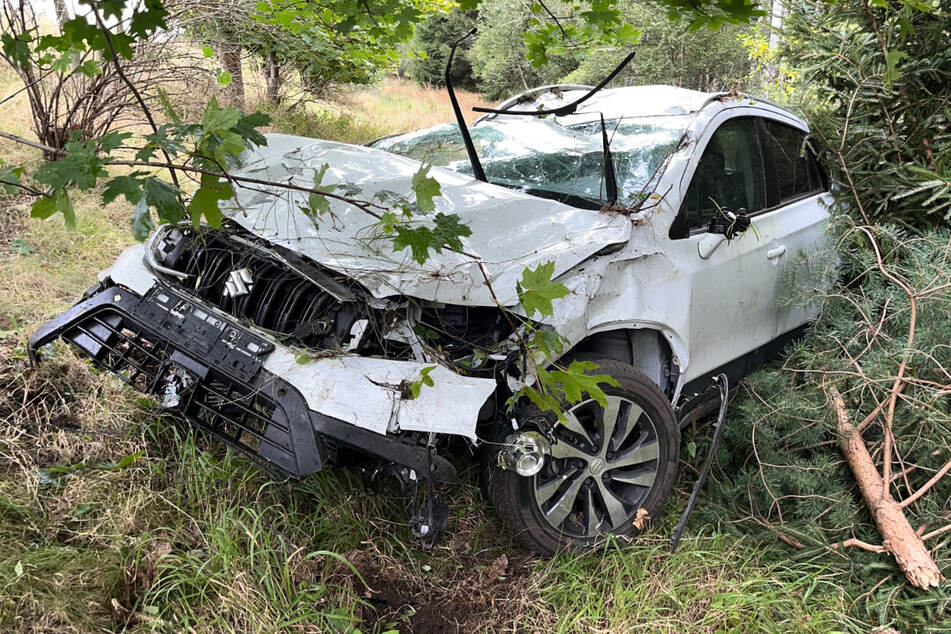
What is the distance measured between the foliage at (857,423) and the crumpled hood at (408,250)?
1.18 m

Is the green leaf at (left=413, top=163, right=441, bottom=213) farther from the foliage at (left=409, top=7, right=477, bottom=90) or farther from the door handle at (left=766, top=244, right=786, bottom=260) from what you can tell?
the foliage at (left=409, top=7, right=477, bottom=90)

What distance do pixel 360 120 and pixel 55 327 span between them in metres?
8.56

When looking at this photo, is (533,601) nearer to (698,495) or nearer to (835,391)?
(698,495)

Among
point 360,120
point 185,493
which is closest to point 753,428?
point 185,493

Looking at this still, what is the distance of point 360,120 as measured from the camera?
10.7m

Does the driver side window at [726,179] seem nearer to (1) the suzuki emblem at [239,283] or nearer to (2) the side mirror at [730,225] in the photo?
(2) the side mirror at [730,225]

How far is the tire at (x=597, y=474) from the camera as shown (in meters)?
2.54

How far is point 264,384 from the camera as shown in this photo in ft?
7.45

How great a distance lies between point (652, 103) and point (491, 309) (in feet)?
5.38

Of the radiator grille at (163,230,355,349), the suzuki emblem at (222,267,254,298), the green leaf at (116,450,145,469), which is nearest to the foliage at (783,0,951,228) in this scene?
the radiator grille at (163,230,355,349)

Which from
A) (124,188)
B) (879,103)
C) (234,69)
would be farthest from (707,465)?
(234,69)

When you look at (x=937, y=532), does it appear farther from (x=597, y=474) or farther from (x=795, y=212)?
(x=795, y=212)

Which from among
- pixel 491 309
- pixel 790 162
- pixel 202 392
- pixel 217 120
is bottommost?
pixel 202 392

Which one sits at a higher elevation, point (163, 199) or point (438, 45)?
point (163, 199)
